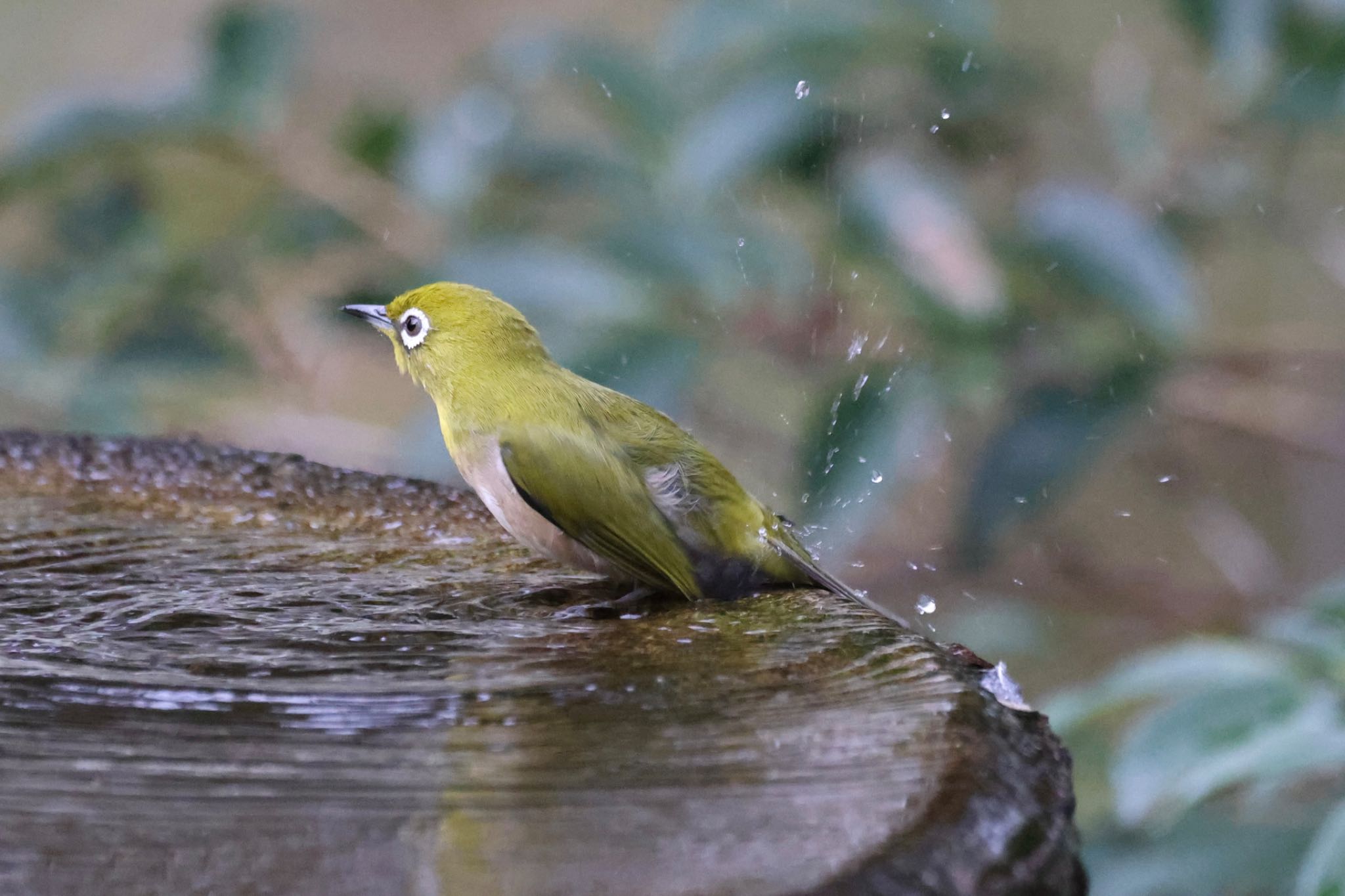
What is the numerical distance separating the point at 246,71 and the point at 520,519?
2.12m

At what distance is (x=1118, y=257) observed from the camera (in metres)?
2.98

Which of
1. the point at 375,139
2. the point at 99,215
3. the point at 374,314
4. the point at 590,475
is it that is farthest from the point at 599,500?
the point at 99,215

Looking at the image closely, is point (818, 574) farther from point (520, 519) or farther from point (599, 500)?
point (520, 519)

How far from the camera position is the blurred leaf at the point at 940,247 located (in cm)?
292

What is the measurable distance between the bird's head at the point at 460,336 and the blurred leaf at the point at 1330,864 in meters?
1.32

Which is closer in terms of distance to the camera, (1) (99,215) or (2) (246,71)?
(2) (246,71)

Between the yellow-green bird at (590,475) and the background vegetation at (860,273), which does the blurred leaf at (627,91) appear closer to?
the background vegetation at (860,273)

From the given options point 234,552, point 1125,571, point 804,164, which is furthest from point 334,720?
point 1125,571

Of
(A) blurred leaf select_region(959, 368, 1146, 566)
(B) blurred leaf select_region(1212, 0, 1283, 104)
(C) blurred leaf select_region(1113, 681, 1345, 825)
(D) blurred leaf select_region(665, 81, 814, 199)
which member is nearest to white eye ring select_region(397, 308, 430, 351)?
(D) blurred leaf select_region(665, 81, 814, 199)

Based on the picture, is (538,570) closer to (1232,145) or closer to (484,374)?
(484,374)

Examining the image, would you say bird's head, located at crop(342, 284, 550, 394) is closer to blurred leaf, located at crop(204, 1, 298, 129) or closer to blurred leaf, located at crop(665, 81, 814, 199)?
blurred leaf, located at crop(665, 81, 814, 199)

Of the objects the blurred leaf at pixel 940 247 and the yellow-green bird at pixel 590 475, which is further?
the blurred leaf at pixel 940 247

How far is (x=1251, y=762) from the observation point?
2.10 metres

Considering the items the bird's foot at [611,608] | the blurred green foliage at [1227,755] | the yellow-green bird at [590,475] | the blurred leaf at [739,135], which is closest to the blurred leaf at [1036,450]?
the blurred green foliage at [1227,755]
